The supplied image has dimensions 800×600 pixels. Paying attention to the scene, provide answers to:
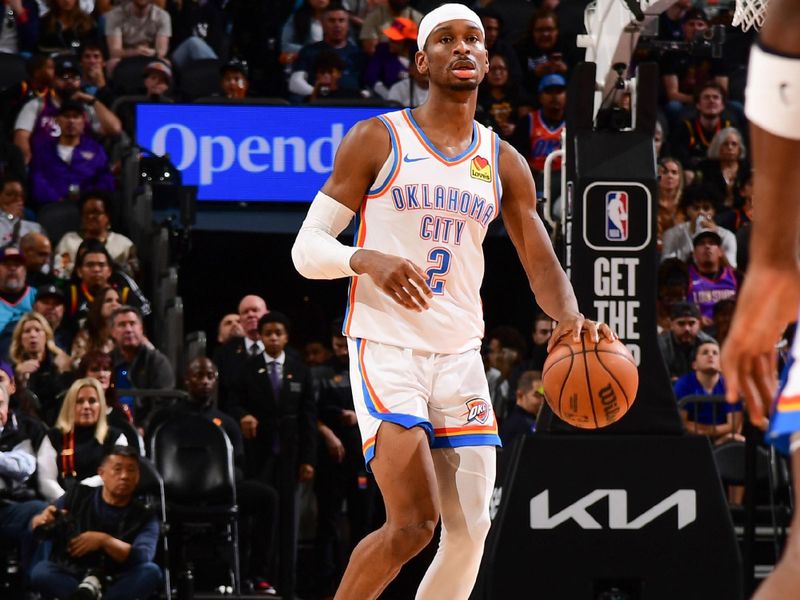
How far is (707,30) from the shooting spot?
807cm

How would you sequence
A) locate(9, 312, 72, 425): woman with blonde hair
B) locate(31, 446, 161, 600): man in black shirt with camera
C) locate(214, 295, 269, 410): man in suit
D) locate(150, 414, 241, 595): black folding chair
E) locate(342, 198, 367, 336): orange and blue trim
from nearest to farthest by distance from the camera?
locate(342, 198, 367, 336): orange and blue trim, locate(31, 446, 161, 600): man in black shirt with camera, locate(150, 414, 241, 595): black folding chair, locate(9, 312, 72, 425): woman with blonde hair, locate(214, 295, 269, 410): man in suit

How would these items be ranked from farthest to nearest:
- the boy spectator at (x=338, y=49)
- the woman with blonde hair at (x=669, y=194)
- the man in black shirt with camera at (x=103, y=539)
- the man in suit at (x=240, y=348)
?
the boy spectator at (x=338, y=49) → the woman with blonde hair at (x=669, y=194) → the man in suit at (x=240, y=348) → the man in black shirt with camera at (x=103, y=539)

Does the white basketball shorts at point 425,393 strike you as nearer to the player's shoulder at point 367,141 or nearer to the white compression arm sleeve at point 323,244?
the white compression arm sleeve at point 323,244

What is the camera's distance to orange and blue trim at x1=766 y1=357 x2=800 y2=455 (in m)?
2.34

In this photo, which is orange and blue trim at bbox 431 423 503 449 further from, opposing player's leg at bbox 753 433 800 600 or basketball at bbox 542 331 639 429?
opposing player's leg at bbox 753 433 800 600

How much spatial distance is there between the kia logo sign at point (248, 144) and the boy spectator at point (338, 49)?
1.49 metres

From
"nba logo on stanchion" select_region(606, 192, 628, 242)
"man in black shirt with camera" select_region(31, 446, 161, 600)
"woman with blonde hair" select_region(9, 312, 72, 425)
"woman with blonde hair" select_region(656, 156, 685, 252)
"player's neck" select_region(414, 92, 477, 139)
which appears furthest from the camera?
"woman with blonde hair" select_region(656, 156, 685, 252)

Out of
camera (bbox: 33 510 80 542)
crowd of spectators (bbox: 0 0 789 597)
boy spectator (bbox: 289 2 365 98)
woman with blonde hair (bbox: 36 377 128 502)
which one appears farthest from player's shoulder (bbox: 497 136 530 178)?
boy spectator (bbox: 289 2 365 98)

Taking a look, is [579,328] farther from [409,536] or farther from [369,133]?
[369,133]

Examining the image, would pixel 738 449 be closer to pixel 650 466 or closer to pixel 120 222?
pixel 650 466

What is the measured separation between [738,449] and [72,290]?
490 cm

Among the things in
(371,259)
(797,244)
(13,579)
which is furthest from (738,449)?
(797,244)

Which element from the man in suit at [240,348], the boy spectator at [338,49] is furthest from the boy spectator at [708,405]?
the boy spectator at [338,49]

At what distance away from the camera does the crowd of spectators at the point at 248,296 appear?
29.3 feet
